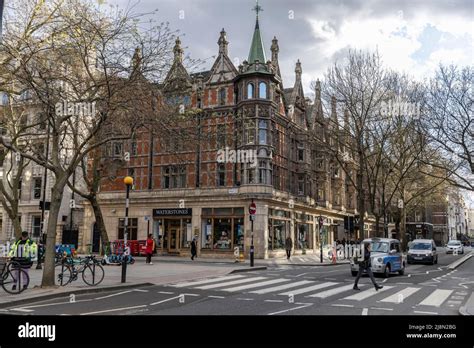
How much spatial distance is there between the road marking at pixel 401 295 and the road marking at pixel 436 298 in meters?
0.60

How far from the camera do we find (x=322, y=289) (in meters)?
14.6

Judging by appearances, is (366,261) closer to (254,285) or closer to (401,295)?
(401,295)

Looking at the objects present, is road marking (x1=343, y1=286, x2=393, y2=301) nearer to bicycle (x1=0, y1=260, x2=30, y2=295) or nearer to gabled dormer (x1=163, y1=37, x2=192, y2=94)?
bicycle (x1=0, y1=260, x2=30, y2=295)

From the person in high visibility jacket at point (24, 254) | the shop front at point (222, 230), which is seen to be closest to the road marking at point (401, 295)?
the person in high visibility jacket at point (24, 254)

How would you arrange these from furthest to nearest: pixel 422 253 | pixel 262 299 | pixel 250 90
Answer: pixel 250 90
pixel 422 253
pixel 262 299

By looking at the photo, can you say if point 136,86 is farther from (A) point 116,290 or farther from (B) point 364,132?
(B) point 364,132

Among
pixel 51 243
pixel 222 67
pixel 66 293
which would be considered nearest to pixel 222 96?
pixel 222 67

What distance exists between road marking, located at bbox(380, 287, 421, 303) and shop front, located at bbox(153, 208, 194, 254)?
2461cm

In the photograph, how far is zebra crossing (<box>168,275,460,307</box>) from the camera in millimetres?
12398

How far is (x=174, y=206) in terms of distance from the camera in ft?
124

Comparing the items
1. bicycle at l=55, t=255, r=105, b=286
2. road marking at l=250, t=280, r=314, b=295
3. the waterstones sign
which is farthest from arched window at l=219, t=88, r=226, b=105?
→ bicycle at l=55, t=255, r=105, b=286

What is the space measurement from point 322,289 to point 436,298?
11.8 feet

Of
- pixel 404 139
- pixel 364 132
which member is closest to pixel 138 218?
pixel 364 132
